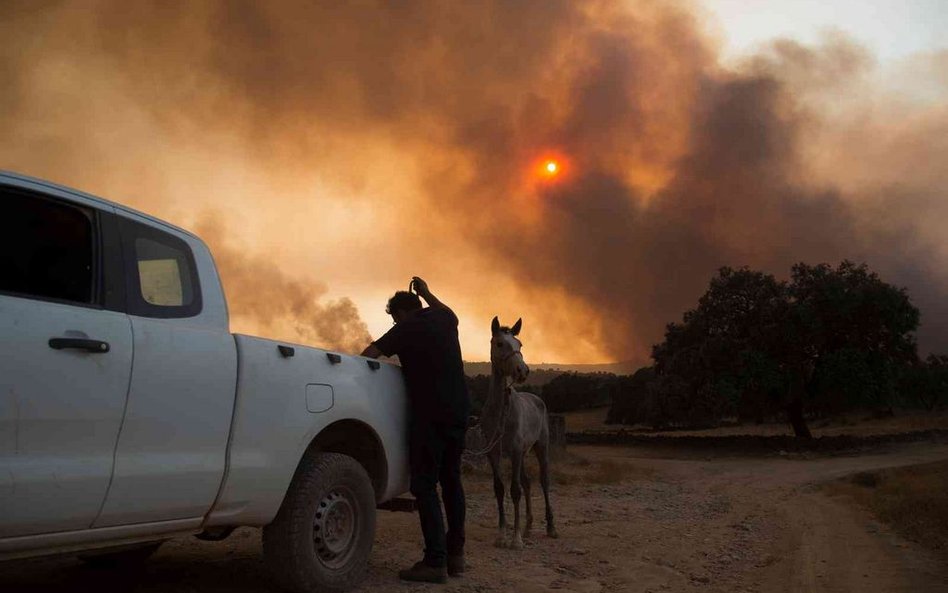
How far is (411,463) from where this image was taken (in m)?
6.27

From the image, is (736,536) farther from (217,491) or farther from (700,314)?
(700,314)

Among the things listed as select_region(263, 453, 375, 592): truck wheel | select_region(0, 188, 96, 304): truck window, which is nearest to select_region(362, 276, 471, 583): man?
select_region(263, 453, 375, 592): truck wheel

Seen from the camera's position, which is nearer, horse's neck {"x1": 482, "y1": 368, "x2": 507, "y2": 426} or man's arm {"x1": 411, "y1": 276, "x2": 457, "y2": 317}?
man's arm {"x1": 411, "y1": 276, "x2": 457, "y2": 317}

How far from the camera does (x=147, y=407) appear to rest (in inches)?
160

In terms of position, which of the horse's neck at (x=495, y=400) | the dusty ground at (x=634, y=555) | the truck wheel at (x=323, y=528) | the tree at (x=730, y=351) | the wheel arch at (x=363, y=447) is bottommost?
the dusty ground at (x=634, y=555)

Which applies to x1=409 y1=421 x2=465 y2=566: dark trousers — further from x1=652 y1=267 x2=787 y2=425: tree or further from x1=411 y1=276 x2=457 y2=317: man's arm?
x1=652 y1=267 x2=787 y2=425: tree

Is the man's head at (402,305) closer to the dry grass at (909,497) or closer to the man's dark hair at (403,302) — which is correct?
the man's dark hair at (403,302)

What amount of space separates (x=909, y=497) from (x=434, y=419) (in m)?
12.1

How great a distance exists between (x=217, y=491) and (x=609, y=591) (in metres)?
3.81

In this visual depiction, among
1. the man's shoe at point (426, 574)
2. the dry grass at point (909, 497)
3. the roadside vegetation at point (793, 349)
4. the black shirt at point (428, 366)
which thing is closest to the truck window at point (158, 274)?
the black shirt at point (428, 366)

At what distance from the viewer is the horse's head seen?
8680 millimetres

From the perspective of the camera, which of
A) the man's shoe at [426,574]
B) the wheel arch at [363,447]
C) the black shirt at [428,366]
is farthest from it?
the black shirt at [428,366]

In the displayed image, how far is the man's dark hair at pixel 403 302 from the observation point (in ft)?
22.5

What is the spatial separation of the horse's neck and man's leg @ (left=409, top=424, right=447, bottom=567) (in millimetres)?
3041
